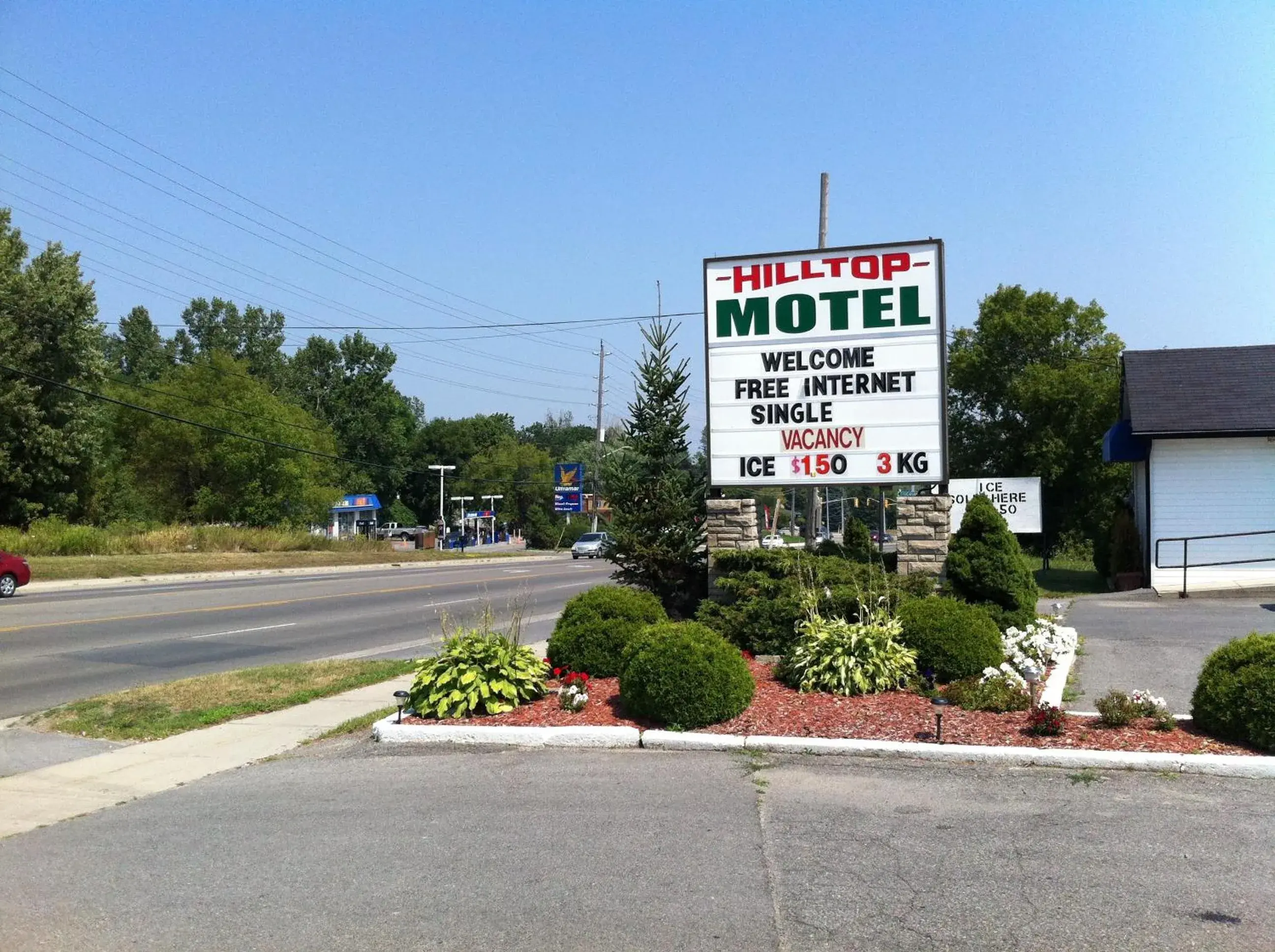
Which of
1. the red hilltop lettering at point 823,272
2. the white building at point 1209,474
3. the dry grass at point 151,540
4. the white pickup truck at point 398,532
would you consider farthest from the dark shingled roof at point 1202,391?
the white pickup truck at point 398,532

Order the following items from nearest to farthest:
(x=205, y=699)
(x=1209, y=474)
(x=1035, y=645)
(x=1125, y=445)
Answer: (x=1035, y=645), (x=205, y=699), (x=1209, y=474), (x=1125, y=445)

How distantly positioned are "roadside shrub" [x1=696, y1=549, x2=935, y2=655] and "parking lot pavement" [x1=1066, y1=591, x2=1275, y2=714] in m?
2.09

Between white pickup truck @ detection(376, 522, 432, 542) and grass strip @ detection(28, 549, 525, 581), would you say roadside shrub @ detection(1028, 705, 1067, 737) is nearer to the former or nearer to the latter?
grass strip @ detection(28, 549, 525, 581)

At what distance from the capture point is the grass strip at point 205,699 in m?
10.9

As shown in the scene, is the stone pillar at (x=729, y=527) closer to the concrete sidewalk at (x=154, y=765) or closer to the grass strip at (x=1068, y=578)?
the concrete sidewalk at (x=154, y=765)

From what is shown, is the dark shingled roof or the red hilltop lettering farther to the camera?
the dark shingled roof

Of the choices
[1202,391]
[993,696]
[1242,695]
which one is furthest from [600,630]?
[1202,391]

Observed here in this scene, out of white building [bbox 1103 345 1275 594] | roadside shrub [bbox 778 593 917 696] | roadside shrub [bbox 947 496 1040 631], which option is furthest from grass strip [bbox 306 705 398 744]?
white building [bbox 1103 345 1275 594]

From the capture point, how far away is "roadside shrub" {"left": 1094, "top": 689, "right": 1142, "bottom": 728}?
26.6 feet

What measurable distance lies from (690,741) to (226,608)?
57.4ft

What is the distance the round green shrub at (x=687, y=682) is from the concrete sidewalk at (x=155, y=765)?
3244 millimetres

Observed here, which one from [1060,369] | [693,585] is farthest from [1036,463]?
[693,585]

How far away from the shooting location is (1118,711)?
26.6 feet

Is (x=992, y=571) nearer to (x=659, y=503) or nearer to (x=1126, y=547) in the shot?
(x=659, y=503)
